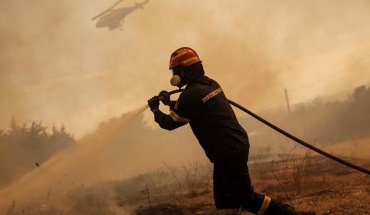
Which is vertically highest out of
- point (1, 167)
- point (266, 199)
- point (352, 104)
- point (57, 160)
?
point (352, 104)

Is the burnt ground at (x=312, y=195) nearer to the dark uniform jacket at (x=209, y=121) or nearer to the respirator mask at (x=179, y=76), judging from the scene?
the dark uniform jacket at (x=209, y=121)

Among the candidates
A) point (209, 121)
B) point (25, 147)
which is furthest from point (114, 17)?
point (209, 121)

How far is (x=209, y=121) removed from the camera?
10.9 feet

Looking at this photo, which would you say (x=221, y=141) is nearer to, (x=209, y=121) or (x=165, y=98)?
(x=209, y=121)

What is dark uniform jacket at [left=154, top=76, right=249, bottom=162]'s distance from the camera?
3.24 m

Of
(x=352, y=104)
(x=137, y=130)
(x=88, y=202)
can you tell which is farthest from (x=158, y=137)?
(x=88, y=202)

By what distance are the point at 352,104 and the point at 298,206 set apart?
22.1m

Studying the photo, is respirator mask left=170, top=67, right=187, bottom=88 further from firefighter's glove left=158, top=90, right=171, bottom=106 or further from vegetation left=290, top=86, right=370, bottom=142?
vegetation left=290, top=86, right=370, bottom=142

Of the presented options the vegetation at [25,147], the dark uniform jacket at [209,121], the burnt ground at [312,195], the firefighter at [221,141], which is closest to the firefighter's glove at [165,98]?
the firefighter at [221,141]

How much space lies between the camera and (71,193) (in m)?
10.6

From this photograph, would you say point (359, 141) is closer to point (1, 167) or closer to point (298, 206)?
point (298, 206)

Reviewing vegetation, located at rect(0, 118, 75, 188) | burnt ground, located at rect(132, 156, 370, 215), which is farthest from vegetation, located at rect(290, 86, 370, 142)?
vegetation, located at rect(0, 118, 75, 188)

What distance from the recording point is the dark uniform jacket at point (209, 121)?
324 centimetres

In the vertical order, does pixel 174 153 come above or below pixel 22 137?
below
